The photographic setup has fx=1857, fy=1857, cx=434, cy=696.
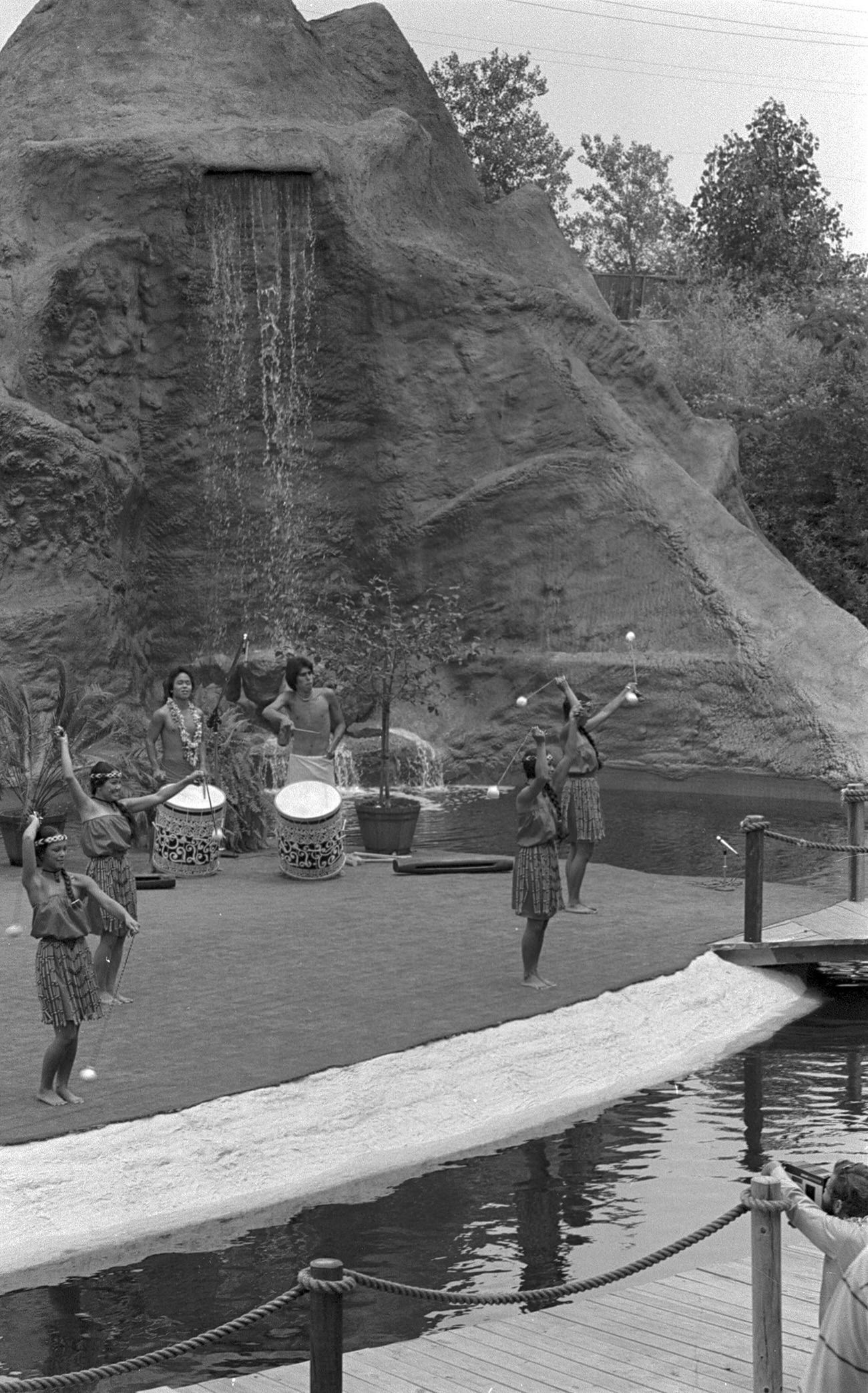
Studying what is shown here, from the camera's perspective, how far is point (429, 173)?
26.4m

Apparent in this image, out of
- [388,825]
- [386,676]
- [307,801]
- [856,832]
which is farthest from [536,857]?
[386,676]

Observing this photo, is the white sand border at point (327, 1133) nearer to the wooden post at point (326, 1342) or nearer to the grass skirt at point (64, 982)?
the grass skirt at point (64, 982)

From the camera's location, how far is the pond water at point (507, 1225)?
23.3 ft

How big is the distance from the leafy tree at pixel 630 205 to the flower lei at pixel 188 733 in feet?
160

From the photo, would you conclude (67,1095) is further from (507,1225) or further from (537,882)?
(537,882)

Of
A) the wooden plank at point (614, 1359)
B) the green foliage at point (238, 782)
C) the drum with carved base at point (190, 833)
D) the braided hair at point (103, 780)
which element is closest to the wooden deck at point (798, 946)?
the braided hair at point (103, 780)

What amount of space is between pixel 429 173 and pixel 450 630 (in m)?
6.81

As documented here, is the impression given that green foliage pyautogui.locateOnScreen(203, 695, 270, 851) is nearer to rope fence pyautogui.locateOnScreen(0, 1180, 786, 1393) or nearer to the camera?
rope fence pyautogui.locateOnScreen(0, 1180, 786, 1393)

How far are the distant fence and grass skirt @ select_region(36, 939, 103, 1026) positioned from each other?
43734 mm

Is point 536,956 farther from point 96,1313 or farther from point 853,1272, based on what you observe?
point 853,1272

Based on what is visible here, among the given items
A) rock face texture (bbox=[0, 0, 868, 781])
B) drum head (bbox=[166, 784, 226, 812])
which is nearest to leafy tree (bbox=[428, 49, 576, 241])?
rock face texture (bbox=[0, 0, 868, 781])

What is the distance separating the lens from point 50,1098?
851cm

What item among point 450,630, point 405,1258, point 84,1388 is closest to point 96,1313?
point 84,1388

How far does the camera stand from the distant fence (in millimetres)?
50688
